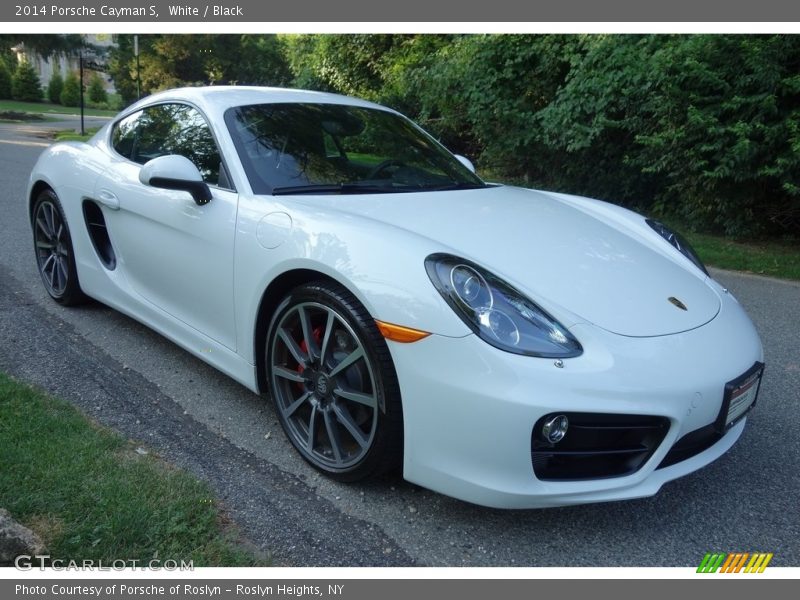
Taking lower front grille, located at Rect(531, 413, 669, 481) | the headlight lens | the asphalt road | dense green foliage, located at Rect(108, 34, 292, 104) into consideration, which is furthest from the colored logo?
dense green foliage, located at Rect(108, 34, 292, 104)

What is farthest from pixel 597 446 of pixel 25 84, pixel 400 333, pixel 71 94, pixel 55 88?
pixel 55 88

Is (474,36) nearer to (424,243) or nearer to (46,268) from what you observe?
(46,268)

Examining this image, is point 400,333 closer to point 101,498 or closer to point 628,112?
point 101,498

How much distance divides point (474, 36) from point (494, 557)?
9250 mm

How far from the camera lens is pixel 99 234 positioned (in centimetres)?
399

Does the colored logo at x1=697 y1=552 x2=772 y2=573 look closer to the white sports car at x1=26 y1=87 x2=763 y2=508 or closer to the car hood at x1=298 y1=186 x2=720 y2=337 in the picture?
the white sports car at x1=26 y1=87 x2=763 y2=508

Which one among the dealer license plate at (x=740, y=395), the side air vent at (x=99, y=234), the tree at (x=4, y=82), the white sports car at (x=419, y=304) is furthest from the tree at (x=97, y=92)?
the dealer license plate at (x=740, y=395)

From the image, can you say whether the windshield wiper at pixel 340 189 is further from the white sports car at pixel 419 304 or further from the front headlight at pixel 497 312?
the front headlight at pixel 497 312

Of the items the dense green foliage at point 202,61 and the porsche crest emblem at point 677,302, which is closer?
the porsche crest emblem at point 677,302

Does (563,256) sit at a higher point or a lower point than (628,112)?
lower

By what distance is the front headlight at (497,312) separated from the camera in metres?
2.19

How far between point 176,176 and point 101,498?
54.1 inches

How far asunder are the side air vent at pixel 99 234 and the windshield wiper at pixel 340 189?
4.87 feet
